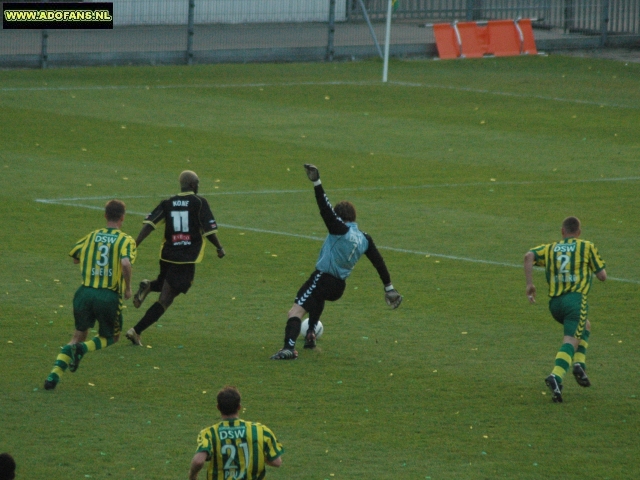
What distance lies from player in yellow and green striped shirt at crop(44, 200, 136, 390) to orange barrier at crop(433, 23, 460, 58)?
2748 cm

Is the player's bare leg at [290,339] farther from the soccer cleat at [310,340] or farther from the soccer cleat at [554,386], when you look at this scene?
the soccer cleat at [554,386]

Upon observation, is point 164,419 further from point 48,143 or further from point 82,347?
point 48,143

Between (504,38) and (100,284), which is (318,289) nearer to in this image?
A: (100,284)

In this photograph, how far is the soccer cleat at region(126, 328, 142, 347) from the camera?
1126cm

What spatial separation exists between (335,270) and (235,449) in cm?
453

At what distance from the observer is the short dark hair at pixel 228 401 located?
21.8ft

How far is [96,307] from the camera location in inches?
393

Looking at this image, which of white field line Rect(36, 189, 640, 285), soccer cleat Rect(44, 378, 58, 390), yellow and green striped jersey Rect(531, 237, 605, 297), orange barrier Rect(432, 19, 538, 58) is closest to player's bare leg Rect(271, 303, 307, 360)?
soccer cleat Rect(44, 378, 58, 390)

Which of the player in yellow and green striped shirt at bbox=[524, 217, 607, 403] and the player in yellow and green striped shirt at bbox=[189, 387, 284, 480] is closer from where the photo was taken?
the player in yellow and green striped shirt at bbox=[189, 387, 284, 480]

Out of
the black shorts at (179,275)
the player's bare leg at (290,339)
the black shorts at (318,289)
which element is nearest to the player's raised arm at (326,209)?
the black shorts at (318,289)

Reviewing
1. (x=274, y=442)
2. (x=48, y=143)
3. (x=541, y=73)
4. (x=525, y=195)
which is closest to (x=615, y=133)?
(x=525, y=195)

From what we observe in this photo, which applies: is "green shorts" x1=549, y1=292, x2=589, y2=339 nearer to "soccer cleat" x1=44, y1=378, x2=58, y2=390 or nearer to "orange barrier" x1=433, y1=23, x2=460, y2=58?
"soccer cleat" x1=44, y1=378, x2=58, y2=390

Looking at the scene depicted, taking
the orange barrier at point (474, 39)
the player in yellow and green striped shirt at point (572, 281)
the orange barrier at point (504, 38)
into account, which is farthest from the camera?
the orange barrier at point (504, 38)

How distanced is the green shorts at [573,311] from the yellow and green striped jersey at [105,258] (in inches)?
140
